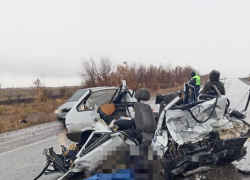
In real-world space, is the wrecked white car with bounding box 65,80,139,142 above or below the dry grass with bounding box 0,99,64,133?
above

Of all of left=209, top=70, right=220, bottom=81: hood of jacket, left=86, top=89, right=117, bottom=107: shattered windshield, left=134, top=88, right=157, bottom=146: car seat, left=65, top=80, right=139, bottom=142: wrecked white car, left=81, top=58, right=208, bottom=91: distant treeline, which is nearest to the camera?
left=134, top=88, right=157, bottom=146: car seat

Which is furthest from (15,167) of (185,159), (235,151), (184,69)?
(184,69)

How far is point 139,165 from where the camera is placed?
329cm

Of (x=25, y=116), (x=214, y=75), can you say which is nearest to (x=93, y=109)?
(x=214, y=75)

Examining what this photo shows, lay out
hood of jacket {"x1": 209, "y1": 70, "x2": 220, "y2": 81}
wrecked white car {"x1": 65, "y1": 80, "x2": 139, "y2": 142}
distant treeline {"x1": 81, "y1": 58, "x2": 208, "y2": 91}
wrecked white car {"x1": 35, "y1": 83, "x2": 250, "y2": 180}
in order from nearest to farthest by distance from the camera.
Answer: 1. wrecked white car {"x1": 35, "y1": 83, "x2": 250, "y2": 180}
2. wrecked white car {"x1": 65, "y1": 80, "x2": 139, "y2": 142}
3. hood of jacket {"x1": 209, "y1": 70, "x2": 220, "y2": 81}
4. distant treeline {"x1": 81, "y1": 58, "x2": 208, "y2": 91}

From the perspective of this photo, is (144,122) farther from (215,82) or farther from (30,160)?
(30,160)

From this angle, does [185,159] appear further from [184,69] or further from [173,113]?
[184,69]

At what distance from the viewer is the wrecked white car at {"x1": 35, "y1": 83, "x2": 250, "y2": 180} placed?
396cm

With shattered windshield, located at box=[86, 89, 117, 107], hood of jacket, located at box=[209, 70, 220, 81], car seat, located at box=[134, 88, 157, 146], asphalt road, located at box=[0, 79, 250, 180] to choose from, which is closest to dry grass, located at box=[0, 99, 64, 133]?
asphalt road, located at box=[0, 79, 250, 180]

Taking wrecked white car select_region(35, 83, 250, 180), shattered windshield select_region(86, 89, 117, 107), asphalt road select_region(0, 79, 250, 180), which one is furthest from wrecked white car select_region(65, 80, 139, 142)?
asphalt road select_region(0, 79, 250, 180)

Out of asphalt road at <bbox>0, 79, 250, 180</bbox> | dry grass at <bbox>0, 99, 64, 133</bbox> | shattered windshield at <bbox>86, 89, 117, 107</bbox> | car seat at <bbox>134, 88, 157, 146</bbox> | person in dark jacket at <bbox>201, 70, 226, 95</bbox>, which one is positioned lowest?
asphalt road at <bbox>0, 79, 250, 180</bbox>

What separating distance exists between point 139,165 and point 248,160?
9.54 ft

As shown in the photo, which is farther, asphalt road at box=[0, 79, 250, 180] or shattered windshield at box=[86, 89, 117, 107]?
shattered windshield at box=[86, 89, 117, 107]

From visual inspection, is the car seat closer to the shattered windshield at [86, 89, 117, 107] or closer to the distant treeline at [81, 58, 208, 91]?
the shattered windshield at [86, 89, 117, 107]
